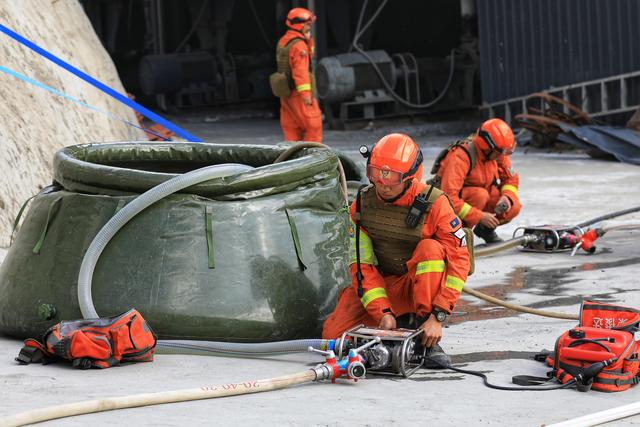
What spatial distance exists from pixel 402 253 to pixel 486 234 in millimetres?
3289

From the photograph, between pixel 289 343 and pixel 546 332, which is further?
pixel 546 332

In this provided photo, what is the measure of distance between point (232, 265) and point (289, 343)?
51cm

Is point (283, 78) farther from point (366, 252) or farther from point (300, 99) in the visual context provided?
point (366, 252)

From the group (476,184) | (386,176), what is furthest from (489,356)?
(476,184)

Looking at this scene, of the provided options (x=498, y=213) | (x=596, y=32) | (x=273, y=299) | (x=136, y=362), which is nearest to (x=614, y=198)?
(x=498, y=213)

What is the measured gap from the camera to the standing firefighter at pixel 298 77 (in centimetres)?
1148

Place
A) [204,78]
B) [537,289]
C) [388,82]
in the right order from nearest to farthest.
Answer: [537,289], [388,82], [204,78]

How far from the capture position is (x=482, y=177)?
804 centimetres

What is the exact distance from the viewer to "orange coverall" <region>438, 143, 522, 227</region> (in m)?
7.85

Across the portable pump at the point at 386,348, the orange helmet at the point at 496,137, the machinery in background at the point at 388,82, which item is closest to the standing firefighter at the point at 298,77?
the orange helmet at the point at 496,137

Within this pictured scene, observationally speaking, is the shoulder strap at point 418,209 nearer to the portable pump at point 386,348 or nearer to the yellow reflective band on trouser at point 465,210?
the portable pump at point 386,348

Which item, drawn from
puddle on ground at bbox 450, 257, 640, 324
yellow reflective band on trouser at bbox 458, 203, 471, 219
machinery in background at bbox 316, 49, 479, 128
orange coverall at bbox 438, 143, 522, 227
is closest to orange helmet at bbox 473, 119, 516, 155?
orange coverall at bbox 438, 143, 522, 227

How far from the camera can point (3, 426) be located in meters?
3.62

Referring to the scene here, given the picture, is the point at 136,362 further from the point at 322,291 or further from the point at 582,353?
the point at 582,353
